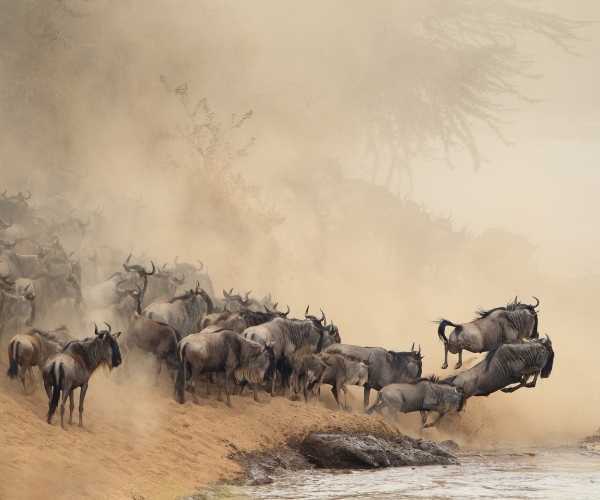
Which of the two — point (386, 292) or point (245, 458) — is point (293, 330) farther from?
point (386, 292)

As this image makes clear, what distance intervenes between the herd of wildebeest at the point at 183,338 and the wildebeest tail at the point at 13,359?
1.0 inches

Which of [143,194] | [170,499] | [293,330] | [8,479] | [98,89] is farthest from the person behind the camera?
[98,89]

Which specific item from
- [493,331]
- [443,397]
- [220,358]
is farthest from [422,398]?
[220,358]

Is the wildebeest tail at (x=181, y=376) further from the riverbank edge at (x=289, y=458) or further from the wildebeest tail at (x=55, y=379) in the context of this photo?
the wildebeest tail at (x=55, y=379)

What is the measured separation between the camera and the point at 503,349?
2728 cm

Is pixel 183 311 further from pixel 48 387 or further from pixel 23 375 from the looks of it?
pixel 48 387

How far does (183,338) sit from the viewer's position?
21906 mm

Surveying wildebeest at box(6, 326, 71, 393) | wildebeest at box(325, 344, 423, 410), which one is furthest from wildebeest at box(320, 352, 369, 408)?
wildebeest at box(6, 326, 71, 393)

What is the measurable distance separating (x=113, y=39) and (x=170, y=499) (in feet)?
123

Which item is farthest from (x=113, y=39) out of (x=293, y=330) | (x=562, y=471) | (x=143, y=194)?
(x=562, y=471)

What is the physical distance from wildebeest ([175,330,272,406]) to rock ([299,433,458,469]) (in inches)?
90.3

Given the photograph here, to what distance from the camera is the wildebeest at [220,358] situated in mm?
21234

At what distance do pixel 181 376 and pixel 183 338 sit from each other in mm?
944

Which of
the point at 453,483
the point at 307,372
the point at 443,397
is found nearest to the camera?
the point at 453,483
